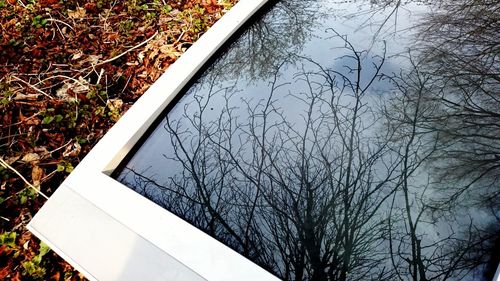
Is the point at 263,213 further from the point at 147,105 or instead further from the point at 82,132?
the point at 82,132

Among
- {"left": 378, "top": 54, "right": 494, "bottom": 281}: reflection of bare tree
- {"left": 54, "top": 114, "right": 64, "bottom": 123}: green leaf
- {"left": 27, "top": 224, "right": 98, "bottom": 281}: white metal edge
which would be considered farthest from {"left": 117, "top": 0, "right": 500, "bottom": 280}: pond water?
{"left": 54, "top": 114, "right": 64, "bottom": 123}: green leaf

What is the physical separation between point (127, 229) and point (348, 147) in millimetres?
779

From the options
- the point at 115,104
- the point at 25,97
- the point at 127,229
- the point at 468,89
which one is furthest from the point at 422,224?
the point at 25,97

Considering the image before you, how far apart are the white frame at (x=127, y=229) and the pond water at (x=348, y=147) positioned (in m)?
0.06

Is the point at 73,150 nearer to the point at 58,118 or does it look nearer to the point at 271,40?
the point at 58,118

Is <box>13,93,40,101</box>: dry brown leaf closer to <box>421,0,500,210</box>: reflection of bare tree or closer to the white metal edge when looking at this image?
the white metal edge

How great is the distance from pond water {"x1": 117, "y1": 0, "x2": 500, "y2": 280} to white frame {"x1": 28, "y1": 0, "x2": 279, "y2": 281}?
0.19ft

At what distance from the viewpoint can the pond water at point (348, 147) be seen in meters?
1.00

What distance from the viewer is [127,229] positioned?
1075 mm

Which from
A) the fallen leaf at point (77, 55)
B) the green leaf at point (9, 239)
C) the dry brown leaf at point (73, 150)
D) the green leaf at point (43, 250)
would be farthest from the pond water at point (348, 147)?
the fallen leaf at point (77, 55)

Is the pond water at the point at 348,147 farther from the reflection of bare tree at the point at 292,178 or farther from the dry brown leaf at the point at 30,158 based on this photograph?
the dry brown leaf at the point at 30,158

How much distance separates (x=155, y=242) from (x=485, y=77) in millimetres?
1278

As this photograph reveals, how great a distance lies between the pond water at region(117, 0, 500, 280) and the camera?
1002mm

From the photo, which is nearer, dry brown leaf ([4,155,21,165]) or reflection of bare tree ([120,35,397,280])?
reflection of bare tree ([120,35,397,280])
